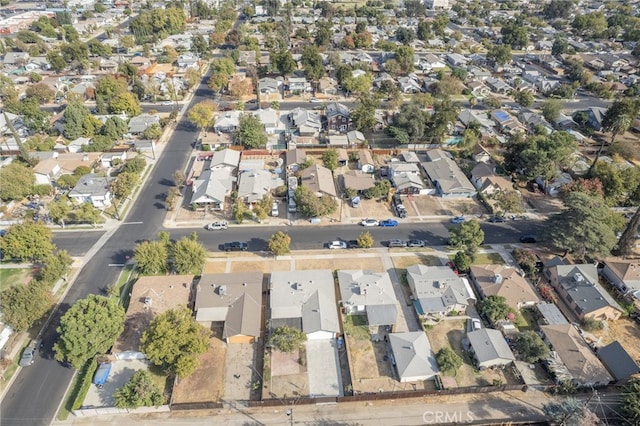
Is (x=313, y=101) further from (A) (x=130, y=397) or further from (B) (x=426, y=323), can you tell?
(A) (x=130, y=397)

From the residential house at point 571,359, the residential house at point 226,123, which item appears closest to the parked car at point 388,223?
the residential house at point 571,359

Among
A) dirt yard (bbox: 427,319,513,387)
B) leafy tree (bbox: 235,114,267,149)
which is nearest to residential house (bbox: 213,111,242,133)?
leafy tree (bbox: 235,114,267,149)

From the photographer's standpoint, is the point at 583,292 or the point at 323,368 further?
the point at 583,292

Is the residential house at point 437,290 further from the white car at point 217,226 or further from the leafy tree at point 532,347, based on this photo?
the white car at point 217,226

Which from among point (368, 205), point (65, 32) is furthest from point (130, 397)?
point (65, 32)

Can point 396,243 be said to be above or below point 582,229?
below

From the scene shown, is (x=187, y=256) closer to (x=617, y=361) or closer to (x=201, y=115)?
(x=201, y=115)

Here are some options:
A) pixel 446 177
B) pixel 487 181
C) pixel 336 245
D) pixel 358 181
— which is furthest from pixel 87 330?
pixel 487 181
